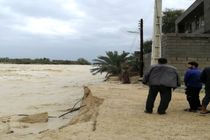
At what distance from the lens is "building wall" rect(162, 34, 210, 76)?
1032 inches

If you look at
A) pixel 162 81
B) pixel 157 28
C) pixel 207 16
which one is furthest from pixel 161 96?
pixel 207 16

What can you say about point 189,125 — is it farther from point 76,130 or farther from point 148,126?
point 76,130

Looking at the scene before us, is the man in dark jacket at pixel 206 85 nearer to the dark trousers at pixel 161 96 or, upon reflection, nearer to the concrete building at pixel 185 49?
the dark trousers at pixel 161 96

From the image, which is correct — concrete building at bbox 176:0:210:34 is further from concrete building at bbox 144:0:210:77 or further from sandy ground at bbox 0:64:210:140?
sandy ground at bbox 0:64:210:140

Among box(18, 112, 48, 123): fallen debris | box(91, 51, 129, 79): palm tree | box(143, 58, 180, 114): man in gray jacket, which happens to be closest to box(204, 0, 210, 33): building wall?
box(91, 51, 129, 79): palm tree

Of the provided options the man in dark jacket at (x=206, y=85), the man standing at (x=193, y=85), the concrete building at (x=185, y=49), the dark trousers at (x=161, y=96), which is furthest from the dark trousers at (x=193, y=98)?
the concrete building at (x=185, y=49)

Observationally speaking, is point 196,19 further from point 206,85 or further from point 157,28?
point 206,85

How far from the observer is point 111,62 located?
131 ft

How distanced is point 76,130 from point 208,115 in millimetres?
3892

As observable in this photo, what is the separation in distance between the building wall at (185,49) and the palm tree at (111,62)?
1277 centimetres

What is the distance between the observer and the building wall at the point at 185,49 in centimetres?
2620

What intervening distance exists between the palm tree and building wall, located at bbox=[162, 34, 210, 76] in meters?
12.8

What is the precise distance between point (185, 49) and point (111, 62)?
13.8 meters

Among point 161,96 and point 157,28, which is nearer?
point 161,96
